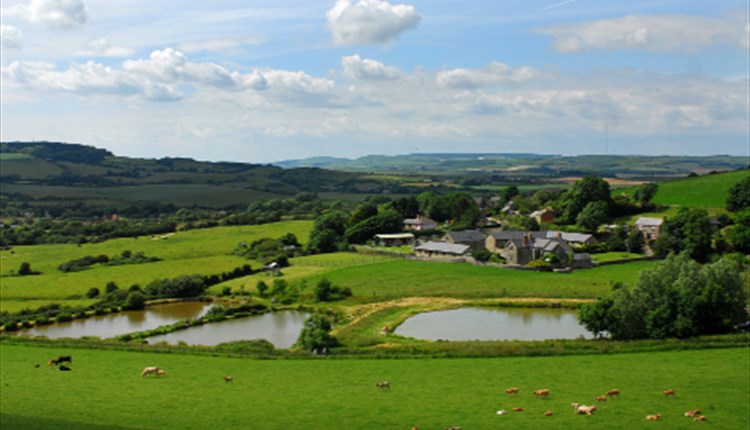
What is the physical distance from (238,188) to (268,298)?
125192 mm

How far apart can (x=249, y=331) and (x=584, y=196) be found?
56.1 meters

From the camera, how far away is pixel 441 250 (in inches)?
2965

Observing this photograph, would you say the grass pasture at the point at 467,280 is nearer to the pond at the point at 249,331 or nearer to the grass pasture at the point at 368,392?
the pond at the point at 249,331

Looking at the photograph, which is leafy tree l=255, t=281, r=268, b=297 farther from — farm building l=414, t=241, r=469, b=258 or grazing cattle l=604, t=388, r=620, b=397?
grazing cattle l=604, t=388, r=620, b=397

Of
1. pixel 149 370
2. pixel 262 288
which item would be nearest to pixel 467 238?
pixel 262 288

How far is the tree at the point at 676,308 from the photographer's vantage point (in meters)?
35.8

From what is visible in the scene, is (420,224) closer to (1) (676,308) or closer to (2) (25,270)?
(2) (25,270)

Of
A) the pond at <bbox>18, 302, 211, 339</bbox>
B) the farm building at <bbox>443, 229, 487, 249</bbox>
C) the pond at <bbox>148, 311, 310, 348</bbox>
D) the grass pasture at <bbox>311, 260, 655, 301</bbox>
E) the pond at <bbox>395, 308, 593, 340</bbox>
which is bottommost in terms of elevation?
the pond at <bbox>18, 302, 211, 339</bbox>

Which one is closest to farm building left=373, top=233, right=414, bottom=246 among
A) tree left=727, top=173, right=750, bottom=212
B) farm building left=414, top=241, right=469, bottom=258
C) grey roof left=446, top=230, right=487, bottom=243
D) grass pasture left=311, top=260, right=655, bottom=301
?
grey roof left=446, top=230, right=487, bottom=243

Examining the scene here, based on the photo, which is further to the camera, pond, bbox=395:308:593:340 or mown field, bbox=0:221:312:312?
mown field, bbox=0:221:312:312

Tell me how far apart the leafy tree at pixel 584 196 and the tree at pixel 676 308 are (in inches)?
1936

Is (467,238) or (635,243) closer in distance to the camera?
(635,243)

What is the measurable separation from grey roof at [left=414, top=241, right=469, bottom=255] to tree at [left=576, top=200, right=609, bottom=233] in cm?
1652

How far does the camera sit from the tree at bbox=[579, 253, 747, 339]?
1407 inches
